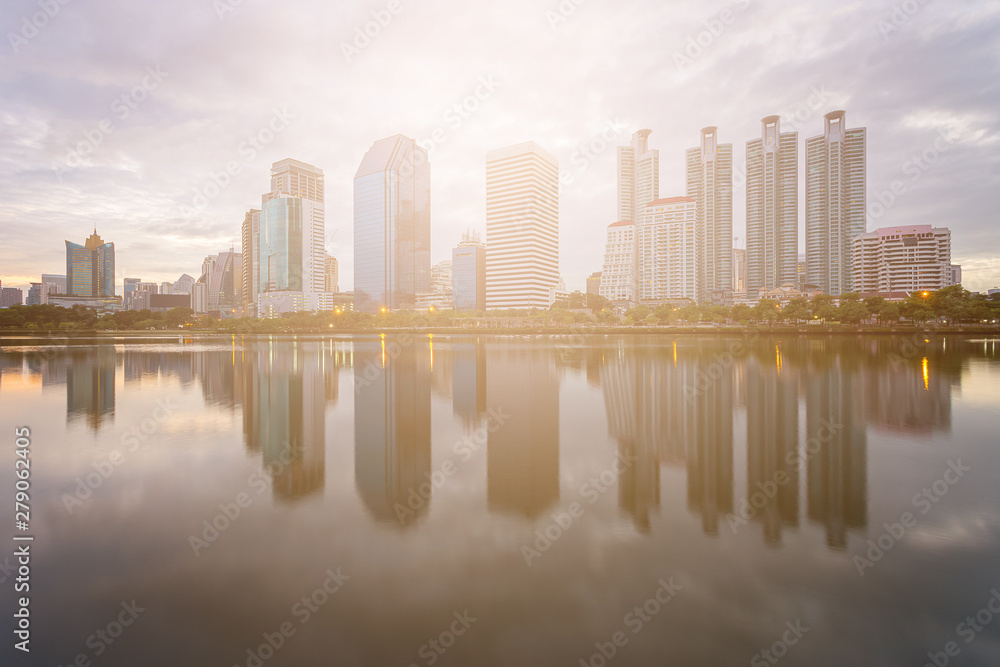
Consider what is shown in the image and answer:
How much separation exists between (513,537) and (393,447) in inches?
258

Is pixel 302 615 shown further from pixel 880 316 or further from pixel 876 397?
pixel 880 316

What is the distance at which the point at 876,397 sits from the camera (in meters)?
20.9

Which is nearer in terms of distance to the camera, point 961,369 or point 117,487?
point 117,487

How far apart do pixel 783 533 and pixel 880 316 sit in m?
112

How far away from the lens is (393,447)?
1345 cm

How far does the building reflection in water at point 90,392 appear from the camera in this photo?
705 inches

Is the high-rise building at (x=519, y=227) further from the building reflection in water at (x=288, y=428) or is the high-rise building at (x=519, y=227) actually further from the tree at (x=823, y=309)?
the building reflection in water at (x=288, y=428)

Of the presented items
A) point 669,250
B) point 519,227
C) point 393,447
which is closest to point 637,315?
point 519,227

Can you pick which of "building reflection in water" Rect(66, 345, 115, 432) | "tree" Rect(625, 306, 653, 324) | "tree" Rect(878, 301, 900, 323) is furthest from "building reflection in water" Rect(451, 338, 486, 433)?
"tree" Rect(625, 306, 653, 324)

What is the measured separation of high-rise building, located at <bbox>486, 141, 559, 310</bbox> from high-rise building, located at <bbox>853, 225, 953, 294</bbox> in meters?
115

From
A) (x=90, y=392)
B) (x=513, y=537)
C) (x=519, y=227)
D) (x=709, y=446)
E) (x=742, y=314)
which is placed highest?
(x=519, y=227)

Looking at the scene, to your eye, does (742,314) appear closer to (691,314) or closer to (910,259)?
(691,314)

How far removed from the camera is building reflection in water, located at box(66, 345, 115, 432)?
17.9m

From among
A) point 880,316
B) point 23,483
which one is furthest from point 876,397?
point 880,316
